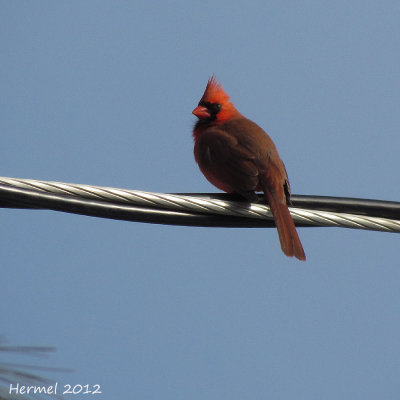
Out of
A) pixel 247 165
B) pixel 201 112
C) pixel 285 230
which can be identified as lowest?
pixel 285 230

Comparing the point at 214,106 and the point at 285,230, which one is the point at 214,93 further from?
the point at 285,230

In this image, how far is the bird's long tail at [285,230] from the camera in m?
3.51

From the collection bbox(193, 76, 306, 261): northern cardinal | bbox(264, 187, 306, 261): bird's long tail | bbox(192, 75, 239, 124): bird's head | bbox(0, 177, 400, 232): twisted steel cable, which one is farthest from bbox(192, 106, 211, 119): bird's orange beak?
bbox(0, 177, 400, 232): twisted steel cable

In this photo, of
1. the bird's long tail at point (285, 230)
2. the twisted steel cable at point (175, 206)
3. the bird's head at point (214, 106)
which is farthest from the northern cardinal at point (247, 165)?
the twisted steel cable at point (175, 206)

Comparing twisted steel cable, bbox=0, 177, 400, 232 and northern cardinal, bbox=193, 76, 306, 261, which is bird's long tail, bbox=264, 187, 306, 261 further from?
twisted steel cable, bbox=0, 177, 400, 232

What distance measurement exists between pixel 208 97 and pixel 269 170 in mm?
1469

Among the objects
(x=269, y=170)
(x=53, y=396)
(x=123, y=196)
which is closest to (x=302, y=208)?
(x=123, y=196)

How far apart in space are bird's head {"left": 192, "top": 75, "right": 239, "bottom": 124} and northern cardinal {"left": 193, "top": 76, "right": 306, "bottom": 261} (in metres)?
0.20

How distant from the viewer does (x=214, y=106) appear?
530 centimetres

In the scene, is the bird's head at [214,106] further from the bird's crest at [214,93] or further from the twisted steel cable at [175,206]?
the twisted steel cable at [175,206]

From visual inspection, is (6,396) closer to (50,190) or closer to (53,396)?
(53,396)

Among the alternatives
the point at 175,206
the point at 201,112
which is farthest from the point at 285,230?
the point at 201,112

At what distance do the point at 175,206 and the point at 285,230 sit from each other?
2.87 ft

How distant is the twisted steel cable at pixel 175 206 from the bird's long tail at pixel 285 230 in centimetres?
38
